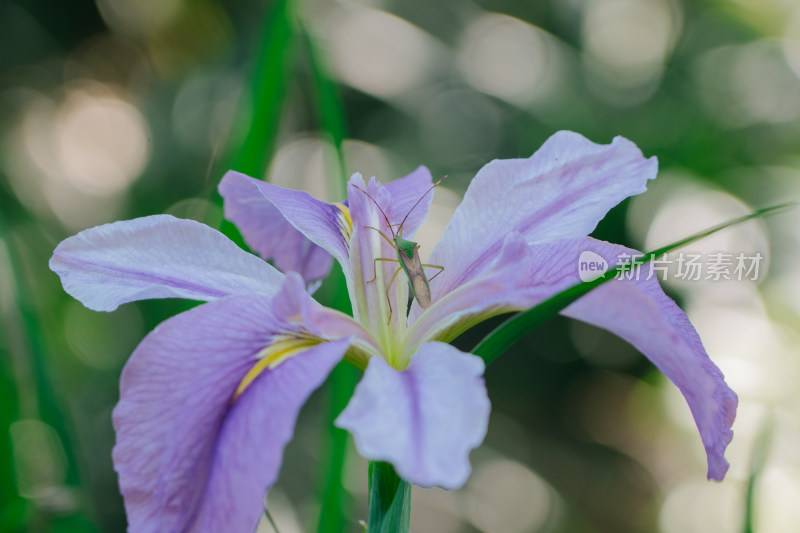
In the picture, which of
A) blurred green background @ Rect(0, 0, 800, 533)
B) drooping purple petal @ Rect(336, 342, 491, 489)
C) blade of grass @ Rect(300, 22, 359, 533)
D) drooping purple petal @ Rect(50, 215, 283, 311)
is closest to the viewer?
drooping purple petal @ Rect(336, 342, 491, 489)

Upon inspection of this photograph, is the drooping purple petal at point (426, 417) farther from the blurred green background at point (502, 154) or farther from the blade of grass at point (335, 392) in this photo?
the blurred green background at point (502, 154)

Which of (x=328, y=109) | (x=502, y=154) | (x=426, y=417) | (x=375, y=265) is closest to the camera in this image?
(x=426, y=417)

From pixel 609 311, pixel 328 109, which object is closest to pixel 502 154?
pixel 328 109

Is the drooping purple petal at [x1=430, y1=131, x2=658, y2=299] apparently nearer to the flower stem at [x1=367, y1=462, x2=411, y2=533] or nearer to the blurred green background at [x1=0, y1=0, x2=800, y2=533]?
the flower stem at [x1=367, y1=462, x2=411, y2=533]

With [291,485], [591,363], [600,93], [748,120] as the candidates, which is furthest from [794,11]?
[291,485]

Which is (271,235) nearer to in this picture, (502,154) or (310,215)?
(310,215)

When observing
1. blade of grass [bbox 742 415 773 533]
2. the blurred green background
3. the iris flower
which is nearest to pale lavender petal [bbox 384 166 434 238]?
the iris flower

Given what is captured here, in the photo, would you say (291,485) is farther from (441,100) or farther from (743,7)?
(743,7)
